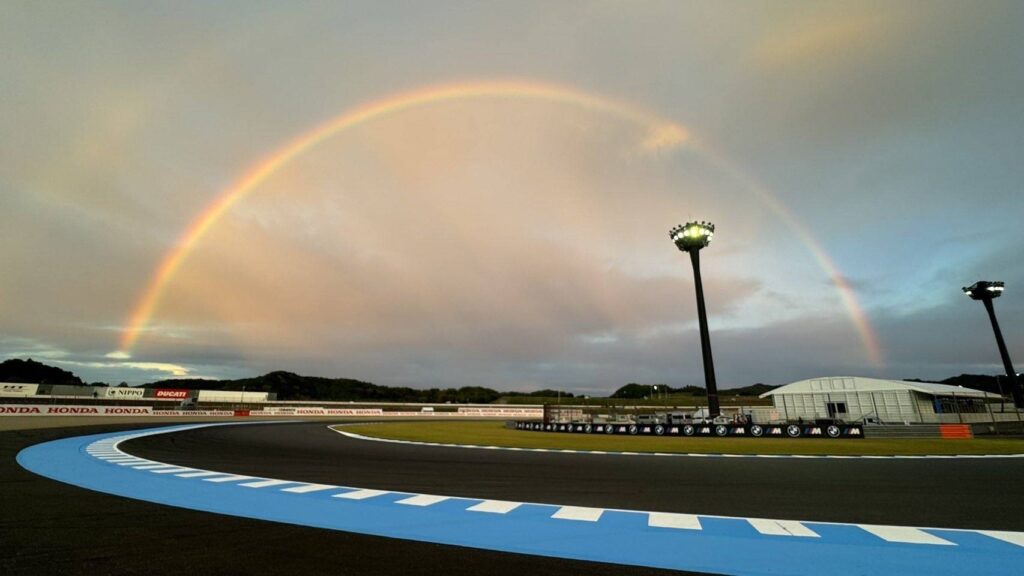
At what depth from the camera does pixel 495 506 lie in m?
8.38

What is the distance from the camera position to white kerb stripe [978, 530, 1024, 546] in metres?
6.11

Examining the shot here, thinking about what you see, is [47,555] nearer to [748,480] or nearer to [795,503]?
[795,503]

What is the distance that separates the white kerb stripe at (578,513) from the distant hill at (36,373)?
610ft

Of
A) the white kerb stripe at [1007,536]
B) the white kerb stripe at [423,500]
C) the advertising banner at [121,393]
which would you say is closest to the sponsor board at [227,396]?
the advertising banner at [121,393]

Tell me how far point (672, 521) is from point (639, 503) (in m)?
1.50

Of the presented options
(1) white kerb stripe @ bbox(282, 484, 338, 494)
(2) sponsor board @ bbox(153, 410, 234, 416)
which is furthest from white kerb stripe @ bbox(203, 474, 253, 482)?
(2) sponsor board @ bbox(153, 410, 234, 416)

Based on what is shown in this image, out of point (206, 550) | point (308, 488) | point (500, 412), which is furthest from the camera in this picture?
point (500, 412)

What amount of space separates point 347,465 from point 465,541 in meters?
9.63

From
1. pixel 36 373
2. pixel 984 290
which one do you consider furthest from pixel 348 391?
pixel 984 290

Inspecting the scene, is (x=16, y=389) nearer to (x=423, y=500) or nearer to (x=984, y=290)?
(x=423, y=500)

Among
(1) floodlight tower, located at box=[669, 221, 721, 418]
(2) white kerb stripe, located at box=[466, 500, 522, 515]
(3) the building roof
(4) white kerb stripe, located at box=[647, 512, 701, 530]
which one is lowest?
(2) white kerb stripe, located at box=[466, 500, 522, 515]

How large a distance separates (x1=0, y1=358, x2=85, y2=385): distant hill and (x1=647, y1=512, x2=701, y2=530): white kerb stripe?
187320mm

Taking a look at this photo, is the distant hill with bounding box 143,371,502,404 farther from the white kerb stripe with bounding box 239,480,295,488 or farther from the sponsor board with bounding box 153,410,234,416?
the white kerb stripe with bounding box 239,480,295,488

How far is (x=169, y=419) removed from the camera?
46625 millimetres
